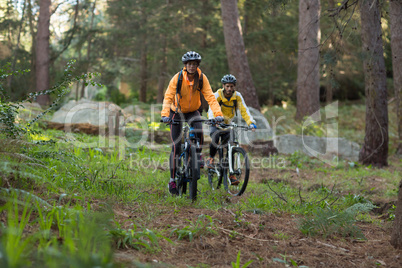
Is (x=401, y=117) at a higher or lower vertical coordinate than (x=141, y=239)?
higher

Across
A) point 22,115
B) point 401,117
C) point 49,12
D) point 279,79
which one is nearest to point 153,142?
point 22,115

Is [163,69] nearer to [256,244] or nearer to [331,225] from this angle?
[331,225]

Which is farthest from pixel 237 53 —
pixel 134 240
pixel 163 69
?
pixel 134 240

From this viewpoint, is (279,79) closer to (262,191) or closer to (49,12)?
(49,12)

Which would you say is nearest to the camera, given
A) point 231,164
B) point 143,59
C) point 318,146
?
point 231,164

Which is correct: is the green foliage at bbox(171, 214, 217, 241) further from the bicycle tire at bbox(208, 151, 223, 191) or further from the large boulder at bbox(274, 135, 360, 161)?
the large boulder at bbox(274, 135, 360, 161)

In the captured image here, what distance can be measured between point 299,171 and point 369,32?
4.55m

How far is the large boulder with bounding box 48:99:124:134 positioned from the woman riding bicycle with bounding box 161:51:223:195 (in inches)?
238

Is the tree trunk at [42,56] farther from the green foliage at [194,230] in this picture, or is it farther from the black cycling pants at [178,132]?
the green foliage at [194,230]

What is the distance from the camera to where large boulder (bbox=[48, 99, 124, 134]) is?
39.3 feet

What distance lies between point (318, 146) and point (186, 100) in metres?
8.60

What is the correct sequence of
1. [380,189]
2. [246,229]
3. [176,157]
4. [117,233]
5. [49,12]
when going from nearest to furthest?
[117,233], [246,229], [176,157], [380,189], [49,12]

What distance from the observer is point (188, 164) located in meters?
6.17

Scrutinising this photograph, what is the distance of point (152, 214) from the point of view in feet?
15.5
